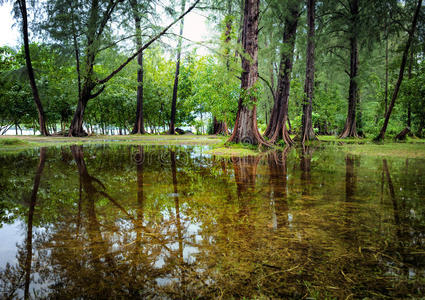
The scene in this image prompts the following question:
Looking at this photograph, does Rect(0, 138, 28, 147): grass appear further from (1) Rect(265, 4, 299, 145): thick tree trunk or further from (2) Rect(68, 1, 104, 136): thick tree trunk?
(1) Rect(265, 4, 299, 145): thick tree trunk

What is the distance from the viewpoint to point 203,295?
4.01 feet

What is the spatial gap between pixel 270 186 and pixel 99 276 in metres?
2.67

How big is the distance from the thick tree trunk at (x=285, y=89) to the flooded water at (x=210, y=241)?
929 centimetres

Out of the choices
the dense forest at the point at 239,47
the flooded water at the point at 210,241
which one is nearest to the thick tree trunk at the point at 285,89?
the dense forest at the point at 239,47

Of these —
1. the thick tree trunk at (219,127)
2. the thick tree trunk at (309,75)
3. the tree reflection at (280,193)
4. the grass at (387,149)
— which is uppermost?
the thick tree trunk at (309,75)

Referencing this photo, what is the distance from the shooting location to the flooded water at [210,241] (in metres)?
1.29

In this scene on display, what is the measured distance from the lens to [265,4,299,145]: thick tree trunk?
12.5 meters

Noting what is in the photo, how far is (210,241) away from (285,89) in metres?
12.2

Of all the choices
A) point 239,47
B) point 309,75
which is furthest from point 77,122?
point 309,75

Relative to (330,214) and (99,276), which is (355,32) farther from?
(99,276)

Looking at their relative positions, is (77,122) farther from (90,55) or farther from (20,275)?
(20,275)

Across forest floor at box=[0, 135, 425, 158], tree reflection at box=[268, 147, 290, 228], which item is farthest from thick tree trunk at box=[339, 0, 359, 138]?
tree reflection at box=[268, 147, 290, 228]

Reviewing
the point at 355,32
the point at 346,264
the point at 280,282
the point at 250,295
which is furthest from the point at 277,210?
the point at 355,32

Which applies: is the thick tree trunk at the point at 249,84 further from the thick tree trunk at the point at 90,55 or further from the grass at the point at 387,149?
the thick tree trunk at the point at 90,55
